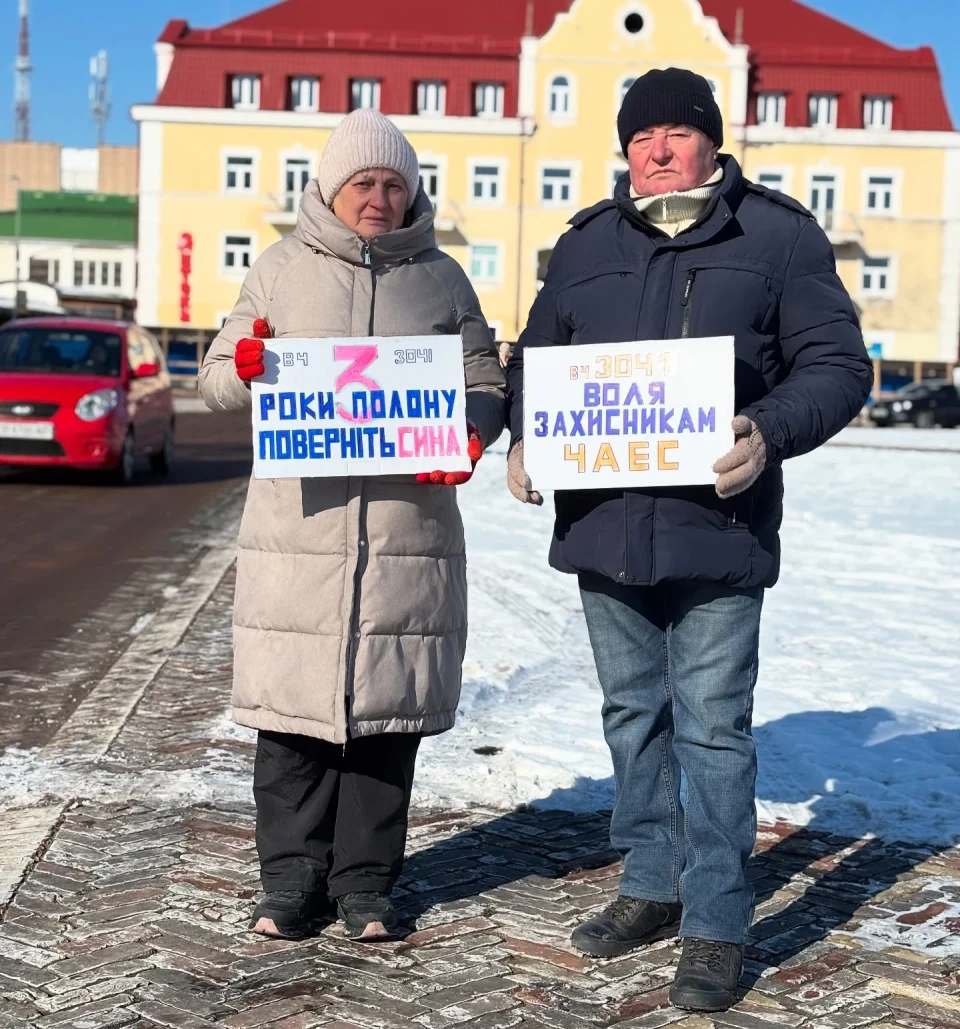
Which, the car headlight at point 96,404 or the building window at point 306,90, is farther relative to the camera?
the building window at point 306,90

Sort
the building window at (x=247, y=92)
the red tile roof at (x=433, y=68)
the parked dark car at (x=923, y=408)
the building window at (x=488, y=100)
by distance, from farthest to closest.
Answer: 1. the building window at (x=247, y=92)
2. the building window at (x=488, y=100)
3. the red tile roof at (x=433, y=68)
4. the parked dark car at (x=923, y=408)

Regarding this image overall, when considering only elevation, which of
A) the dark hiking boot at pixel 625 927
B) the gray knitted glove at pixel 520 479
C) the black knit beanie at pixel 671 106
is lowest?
the dark hiking boot at pixel 625 927

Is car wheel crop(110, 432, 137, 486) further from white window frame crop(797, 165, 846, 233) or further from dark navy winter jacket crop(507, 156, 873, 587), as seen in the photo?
white window frame crop(797, 165, 846, 233)

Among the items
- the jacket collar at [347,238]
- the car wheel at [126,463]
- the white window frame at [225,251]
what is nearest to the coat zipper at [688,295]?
the jacket collar at [347,238]

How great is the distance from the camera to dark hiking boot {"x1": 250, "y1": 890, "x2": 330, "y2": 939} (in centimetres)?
425

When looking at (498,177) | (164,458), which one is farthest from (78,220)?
(164,458)

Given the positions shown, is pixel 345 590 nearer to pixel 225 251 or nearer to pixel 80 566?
pixel 80 566

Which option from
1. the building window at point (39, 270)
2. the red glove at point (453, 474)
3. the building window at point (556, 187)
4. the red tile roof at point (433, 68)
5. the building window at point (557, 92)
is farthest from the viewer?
the building window at point (39, 270)

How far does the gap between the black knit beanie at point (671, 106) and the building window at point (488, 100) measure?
5737 cm

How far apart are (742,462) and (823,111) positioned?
194 feet

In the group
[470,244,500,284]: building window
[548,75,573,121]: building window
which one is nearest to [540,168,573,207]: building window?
[548,75,573,121]: building window

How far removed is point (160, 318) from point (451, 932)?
57.8m

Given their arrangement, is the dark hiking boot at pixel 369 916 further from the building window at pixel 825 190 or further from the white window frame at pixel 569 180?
the building window at pixel 825 190

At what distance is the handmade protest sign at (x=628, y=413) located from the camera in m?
3.97
